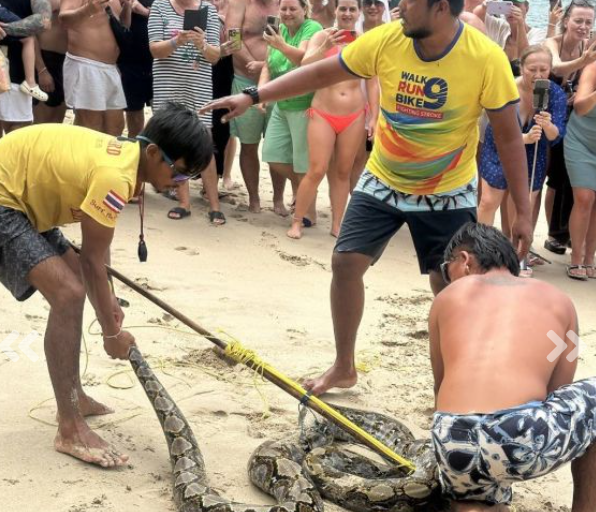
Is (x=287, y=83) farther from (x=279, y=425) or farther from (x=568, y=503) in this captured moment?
(x=568, y=503)

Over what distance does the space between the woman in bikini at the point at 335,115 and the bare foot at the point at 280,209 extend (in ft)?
2.65

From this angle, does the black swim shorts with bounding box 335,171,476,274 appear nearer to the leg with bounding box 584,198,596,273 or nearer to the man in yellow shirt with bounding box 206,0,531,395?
the man in yellow shirt with bounding box 206,0,531,395

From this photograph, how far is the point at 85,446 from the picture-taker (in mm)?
4797

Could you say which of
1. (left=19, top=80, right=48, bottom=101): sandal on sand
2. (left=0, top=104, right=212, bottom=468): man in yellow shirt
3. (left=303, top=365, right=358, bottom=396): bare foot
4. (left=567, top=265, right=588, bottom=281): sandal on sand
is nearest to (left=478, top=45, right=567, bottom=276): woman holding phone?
(left=567, top=265, right=588, bottom=281): sandal on sand

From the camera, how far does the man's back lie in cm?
390

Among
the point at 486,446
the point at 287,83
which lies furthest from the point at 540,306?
the point at 287,83

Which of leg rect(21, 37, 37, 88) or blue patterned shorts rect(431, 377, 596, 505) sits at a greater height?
leg rect(21, 37, 37, 88)

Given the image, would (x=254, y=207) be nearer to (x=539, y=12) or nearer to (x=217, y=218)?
(x=217, y=218)

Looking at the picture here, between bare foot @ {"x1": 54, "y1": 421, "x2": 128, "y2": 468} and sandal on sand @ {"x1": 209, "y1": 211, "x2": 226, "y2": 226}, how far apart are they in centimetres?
488

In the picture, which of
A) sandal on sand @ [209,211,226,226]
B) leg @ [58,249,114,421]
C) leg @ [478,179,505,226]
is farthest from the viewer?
sandal on sand @ [209,211,226,226]

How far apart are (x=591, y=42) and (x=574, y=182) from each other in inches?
54.1

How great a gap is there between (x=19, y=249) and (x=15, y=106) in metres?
4.57

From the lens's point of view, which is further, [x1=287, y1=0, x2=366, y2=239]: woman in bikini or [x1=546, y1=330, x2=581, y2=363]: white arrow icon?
[x1=287, y1=0, x2=366, y2=239]: woman in bikini

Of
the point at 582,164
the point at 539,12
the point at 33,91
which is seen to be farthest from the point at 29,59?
the point at 539,12
